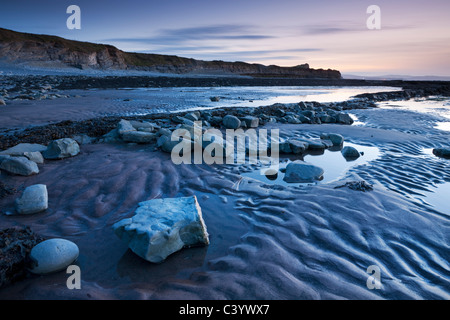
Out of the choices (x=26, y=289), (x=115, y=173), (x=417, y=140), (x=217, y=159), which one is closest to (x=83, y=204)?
(x=115, y=173)

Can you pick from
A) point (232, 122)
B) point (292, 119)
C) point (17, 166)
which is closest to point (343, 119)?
point (292, 119)

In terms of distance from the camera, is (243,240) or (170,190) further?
(170,190)

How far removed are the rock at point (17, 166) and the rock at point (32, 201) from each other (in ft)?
3.58

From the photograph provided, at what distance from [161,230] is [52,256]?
0.90 meters

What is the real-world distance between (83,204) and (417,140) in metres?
8.21

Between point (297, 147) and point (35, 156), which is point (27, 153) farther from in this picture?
point (297, 147)

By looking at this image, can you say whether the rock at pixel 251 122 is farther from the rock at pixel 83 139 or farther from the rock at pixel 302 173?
the rock at pixel 83 139

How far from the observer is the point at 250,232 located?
2.94 meters

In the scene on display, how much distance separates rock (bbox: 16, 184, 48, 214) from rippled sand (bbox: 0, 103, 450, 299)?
100 millimetres

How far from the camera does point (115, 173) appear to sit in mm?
4340

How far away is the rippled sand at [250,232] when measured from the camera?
2.12 m

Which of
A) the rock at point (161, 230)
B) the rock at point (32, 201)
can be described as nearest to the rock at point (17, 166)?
the rock at point (32, 201)

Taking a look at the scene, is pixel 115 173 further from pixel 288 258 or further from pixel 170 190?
pixel 288 258

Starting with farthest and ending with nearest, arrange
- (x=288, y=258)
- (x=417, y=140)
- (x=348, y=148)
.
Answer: (x=417, y=140)
(x=348, y=148)
(x=288, y=258)
